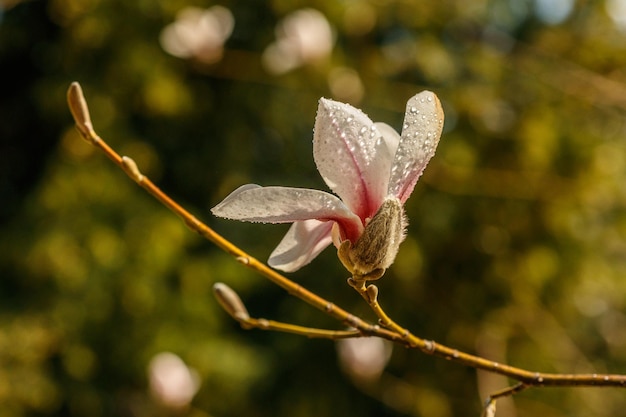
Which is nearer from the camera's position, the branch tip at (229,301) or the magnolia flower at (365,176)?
the magnolia flower at (365,176)

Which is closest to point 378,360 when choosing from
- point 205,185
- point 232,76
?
point 205,185

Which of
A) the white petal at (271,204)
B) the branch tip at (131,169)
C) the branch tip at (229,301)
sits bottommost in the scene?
the branch tip at (131,169)

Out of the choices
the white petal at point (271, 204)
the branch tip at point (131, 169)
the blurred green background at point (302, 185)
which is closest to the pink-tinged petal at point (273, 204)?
the white petal at point (271, 204)

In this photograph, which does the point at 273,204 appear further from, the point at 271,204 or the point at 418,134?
the point at 418,134

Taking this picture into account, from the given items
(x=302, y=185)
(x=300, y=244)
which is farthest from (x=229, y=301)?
(x=302, y=185)

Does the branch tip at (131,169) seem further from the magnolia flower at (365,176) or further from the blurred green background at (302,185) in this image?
the blurred green background at (302,185)

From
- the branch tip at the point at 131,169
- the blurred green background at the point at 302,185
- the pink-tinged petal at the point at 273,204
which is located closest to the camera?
the pink-tinged petal at the point at 273,204

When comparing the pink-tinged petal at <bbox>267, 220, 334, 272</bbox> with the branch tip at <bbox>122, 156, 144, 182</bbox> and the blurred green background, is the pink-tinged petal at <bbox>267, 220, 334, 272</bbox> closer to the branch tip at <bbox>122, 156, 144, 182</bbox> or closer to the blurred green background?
the branch tip at <bbox>122, 156, 144, 182</bbox>
